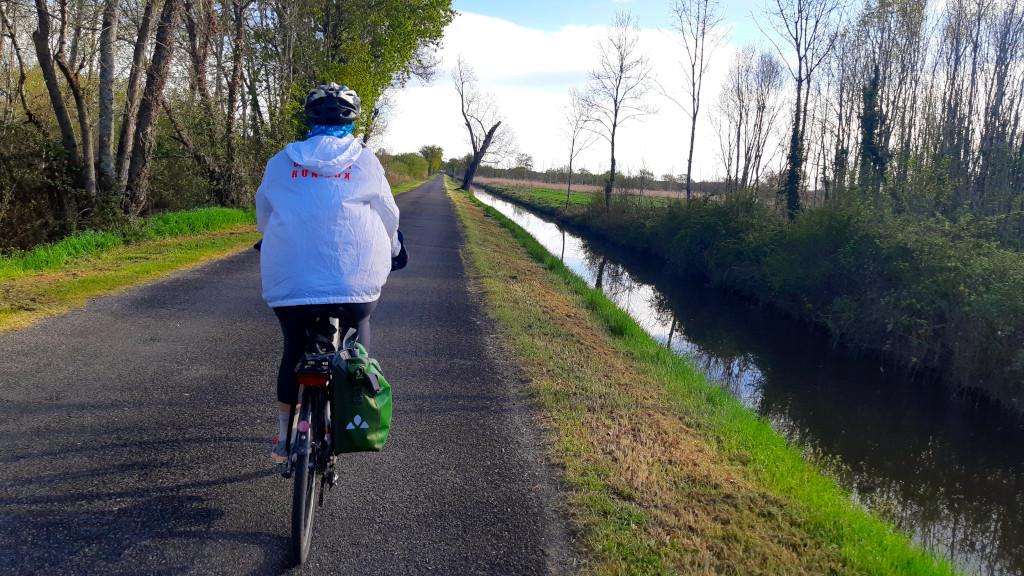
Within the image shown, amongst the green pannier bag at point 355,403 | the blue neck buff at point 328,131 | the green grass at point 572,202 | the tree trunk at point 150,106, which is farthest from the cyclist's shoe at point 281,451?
the green grass at point 572,202

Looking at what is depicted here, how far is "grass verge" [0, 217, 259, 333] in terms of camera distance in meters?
6.45

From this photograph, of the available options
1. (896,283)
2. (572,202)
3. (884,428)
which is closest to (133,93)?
(884,428)

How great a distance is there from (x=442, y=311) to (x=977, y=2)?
23598 mm

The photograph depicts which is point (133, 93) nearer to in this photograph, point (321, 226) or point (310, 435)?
point (321, 226)

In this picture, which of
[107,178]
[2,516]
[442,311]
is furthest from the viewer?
[107,178]

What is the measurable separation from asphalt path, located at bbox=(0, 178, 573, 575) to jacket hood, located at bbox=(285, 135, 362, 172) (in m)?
1.73

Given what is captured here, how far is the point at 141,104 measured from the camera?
1251 centimetres

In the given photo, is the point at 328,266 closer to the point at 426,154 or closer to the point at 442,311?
the point at 442,311

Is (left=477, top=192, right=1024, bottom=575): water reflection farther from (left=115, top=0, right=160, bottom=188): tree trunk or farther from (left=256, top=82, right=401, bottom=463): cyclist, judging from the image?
(left=115, top=0, right=160, bottom=188): tree trunk

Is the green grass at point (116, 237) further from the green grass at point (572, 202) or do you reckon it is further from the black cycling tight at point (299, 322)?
the green grass at point (572, 202)

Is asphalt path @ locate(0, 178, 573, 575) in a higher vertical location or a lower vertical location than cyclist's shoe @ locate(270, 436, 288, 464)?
lower

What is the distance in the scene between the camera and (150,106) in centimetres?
1251

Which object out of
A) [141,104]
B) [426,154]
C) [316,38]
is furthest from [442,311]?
[426,154]

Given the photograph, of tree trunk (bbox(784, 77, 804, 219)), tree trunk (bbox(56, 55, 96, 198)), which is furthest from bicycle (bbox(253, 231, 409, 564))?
tree trunk (bbox(784, 77, 804, 219))
